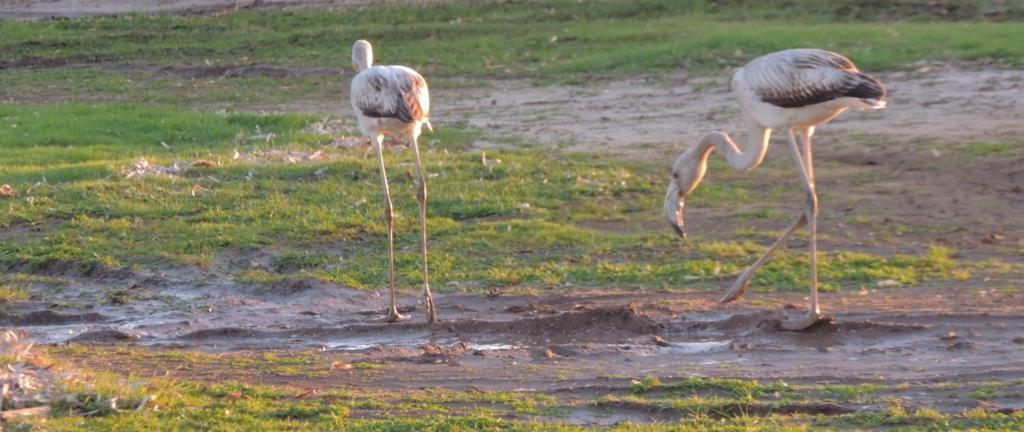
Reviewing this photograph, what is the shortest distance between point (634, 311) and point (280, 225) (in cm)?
325

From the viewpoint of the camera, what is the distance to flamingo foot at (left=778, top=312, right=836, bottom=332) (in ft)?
22.7

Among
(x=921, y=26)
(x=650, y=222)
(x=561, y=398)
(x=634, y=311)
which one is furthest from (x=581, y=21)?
(x=561, y=398)

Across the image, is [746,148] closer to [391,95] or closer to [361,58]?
[391,95]

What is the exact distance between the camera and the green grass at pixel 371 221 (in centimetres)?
848

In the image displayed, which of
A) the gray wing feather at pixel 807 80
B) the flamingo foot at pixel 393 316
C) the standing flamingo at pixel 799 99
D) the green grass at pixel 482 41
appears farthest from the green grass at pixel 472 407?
the green grass at pixel 482 41

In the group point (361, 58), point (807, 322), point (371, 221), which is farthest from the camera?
point (371, 221)

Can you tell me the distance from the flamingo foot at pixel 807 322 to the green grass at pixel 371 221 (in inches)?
39.2

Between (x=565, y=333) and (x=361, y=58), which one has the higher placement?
(x=361, y=58)

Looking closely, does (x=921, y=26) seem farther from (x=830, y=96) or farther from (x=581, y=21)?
(x=830, y=96)

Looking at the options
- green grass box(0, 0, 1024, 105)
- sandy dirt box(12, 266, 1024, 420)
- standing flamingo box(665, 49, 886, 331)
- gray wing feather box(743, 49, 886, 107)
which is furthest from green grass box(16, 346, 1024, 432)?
green grass box(0, 0, 1024, 105)

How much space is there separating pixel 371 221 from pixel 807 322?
369 centimetres

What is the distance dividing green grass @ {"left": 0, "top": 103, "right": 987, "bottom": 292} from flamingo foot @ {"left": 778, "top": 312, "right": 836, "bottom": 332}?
996 millimetres

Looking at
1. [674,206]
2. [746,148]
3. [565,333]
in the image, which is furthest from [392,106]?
[746,148]

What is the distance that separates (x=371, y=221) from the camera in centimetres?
970
